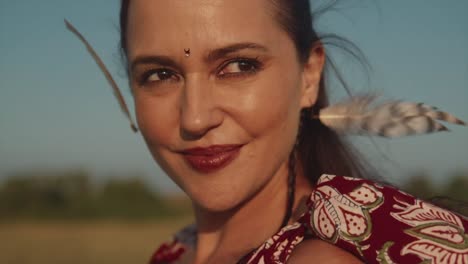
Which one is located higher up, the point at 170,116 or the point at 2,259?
the point at 170,116

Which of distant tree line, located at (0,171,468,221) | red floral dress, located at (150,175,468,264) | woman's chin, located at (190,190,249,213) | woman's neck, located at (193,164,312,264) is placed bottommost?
distant tree line, located at (0,171,468,221)

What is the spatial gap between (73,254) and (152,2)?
1454 cm

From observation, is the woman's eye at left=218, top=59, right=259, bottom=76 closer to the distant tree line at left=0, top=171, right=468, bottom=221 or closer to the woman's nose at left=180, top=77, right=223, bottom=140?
the woman's nose at left=180, top=77, right=223, bottom=140

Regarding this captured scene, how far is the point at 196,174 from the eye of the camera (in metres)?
2.08

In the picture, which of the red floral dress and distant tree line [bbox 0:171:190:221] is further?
distant tree line [bbox 0:171:190:221]

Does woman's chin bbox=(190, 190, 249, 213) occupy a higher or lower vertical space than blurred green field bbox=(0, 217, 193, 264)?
higher

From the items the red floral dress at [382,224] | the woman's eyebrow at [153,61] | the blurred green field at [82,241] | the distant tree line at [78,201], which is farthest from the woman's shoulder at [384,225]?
the distant tree line at [78,201]

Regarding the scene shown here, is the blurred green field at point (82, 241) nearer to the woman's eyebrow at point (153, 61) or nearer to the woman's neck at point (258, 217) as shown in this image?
the woman's neck at point (258, 217)

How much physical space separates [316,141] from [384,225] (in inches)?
38.2

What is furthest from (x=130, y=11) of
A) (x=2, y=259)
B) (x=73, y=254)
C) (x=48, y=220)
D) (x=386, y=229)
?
(x=48, y=220)

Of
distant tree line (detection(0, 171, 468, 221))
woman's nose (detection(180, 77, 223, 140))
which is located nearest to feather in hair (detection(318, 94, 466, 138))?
woman's nose (detection(180, 77, 223, 140))

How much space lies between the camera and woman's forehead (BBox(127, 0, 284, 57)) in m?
1.92

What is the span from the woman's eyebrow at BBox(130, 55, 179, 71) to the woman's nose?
9 cm

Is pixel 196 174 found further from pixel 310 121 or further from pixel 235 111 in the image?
pixel 310 121
